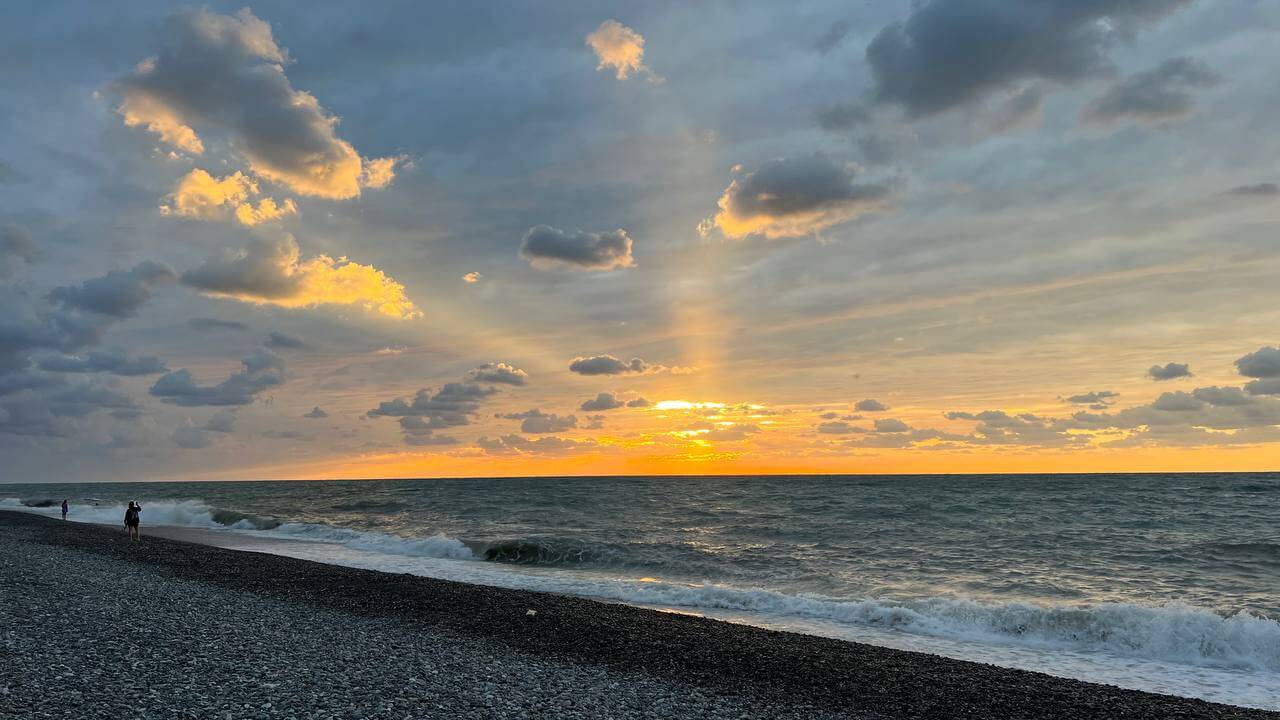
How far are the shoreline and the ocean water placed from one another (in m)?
2.98

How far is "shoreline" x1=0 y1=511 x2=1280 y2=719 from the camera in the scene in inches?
542

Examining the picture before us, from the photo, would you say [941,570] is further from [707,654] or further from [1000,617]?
[707,654]

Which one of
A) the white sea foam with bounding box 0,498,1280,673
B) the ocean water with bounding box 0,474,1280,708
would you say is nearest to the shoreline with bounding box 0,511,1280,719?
the ocean water with bounding box 0,474,1280,708

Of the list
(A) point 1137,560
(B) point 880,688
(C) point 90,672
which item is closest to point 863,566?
(A) point 1137,560

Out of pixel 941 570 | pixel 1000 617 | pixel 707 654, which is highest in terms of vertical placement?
pixel 707 654

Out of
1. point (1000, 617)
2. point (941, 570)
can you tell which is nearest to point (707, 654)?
point (1000, 617)

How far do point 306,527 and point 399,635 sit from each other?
47795 mm

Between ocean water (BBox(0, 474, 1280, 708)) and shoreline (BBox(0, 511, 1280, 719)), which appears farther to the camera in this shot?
ocean water (BBox(0, 474, 1280, 708))

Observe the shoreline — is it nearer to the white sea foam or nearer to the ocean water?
the ocean water

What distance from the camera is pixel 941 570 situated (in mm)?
33875

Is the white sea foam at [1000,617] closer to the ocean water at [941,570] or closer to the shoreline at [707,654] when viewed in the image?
the ocean water at [941,570]

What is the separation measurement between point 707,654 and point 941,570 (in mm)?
21972

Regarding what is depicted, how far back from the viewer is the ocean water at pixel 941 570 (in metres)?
20.2

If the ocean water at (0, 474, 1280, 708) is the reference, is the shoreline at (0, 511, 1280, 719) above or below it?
above
